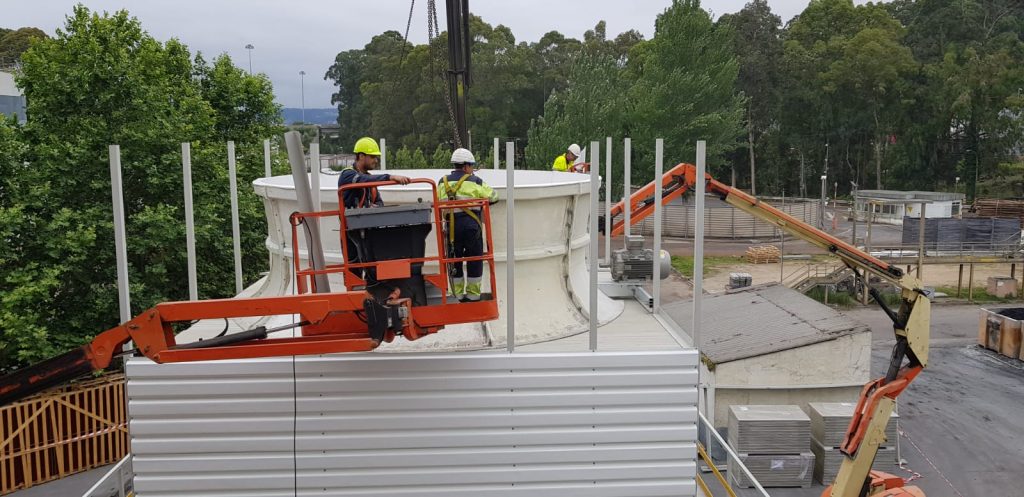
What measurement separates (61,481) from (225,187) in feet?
25.2

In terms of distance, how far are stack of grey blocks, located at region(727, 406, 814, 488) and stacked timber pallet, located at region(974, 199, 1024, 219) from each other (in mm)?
40260

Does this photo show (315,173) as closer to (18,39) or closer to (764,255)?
(764,255)

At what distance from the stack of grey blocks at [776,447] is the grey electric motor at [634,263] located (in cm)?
595

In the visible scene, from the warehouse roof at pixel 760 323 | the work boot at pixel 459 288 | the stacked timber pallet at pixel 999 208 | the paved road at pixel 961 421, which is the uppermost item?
the work boot at pixel 459 288

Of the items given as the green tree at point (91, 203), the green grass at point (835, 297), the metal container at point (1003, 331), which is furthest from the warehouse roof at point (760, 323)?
the green grass at point (835, 297)

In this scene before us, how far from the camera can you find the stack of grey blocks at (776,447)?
16.7 m

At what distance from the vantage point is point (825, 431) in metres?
→ 17.1

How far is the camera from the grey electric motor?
12412mm

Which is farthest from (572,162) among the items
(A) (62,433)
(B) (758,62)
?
(B) (758,62)

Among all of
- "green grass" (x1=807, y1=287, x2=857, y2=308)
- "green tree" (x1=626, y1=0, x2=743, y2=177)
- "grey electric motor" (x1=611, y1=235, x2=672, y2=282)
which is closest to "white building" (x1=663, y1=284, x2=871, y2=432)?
"grey electric motor" (x1=611, y1=235, x2=672, y2=282)

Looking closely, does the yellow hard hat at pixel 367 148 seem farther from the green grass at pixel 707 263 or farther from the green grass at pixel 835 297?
the green grass at pixel 707 263

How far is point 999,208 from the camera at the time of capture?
49781 millimetres

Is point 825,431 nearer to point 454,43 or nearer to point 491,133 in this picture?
point 454,43

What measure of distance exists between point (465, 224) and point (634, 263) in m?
5.59
